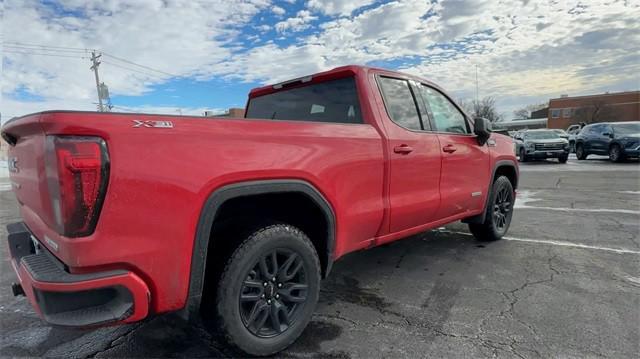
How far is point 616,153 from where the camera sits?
16.4 meters

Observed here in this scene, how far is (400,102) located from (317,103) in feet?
2.39

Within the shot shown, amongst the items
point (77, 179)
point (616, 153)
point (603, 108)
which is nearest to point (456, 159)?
point (77, 179)

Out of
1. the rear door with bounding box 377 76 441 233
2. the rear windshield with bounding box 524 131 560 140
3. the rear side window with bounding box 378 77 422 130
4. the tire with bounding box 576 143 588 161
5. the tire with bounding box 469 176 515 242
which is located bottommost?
the tire with bounding box 576 143 588 161

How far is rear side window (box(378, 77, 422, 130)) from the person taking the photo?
3.34 m

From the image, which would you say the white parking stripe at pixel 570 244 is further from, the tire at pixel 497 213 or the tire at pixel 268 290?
the tire at pixel 268 290

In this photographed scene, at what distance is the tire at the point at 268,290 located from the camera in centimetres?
220

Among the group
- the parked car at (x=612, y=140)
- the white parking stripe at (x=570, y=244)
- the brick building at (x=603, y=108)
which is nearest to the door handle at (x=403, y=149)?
the white parking stripe at (x=570, y=244)

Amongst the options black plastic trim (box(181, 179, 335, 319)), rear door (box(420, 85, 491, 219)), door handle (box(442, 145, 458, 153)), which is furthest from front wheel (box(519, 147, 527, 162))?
black plastic trim (box(181, 179, 335, 319))

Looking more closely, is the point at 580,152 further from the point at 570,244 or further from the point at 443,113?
the point at 443,113

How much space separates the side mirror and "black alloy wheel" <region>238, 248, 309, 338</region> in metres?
2.63

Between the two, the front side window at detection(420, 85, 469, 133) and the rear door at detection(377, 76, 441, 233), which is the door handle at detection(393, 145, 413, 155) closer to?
the rear door at detection(377, 76, 441, 233)

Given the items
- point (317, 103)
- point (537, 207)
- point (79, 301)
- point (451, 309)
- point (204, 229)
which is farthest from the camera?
point (537, 207)

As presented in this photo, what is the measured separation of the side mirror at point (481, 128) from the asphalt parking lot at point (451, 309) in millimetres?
1316

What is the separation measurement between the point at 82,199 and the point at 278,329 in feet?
4.48
